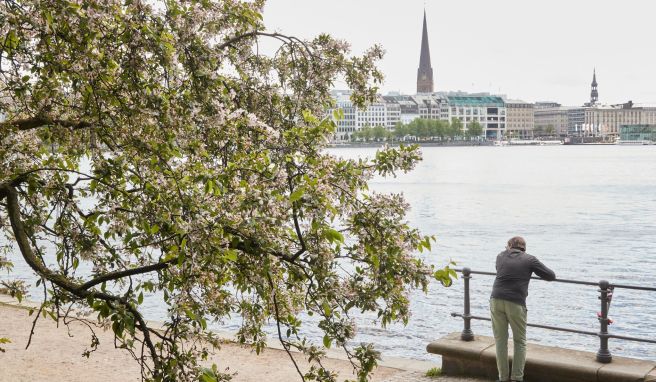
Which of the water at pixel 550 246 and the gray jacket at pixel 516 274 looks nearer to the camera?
the gray jacket at pixel 516 274

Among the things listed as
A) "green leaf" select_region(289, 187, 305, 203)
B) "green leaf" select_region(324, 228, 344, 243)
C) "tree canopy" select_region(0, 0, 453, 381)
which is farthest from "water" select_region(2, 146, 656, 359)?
"green leaf" select_region(289, 187, 305, 203)

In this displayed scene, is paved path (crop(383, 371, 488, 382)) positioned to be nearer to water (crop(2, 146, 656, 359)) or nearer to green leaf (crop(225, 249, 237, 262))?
water (crop(2, 146, 656, 359))

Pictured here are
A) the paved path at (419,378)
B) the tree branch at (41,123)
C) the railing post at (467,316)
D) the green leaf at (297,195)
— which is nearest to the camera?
the green leaf at (297,195)

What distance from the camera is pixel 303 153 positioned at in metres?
5.86

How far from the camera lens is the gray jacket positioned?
1027 cm

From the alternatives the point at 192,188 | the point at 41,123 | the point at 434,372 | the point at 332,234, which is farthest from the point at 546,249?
the point at 332,234

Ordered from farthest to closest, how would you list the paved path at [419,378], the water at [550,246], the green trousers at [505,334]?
1. the water at [550,246]
2. the paved path at [419,378]
3. the green trousers at [505,334]

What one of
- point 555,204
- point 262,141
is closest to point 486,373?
point 262,141

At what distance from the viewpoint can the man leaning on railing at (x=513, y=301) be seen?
33.6 ft

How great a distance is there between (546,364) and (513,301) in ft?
2.72

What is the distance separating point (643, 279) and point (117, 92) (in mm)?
29974

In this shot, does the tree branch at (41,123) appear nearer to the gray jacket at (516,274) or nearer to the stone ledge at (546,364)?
the gray jacket at (516,274)

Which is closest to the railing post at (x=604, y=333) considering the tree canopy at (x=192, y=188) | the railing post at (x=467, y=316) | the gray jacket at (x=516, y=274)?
the gray jacket at (x=516, y=274)

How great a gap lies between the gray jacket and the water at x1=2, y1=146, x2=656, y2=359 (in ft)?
12.7
